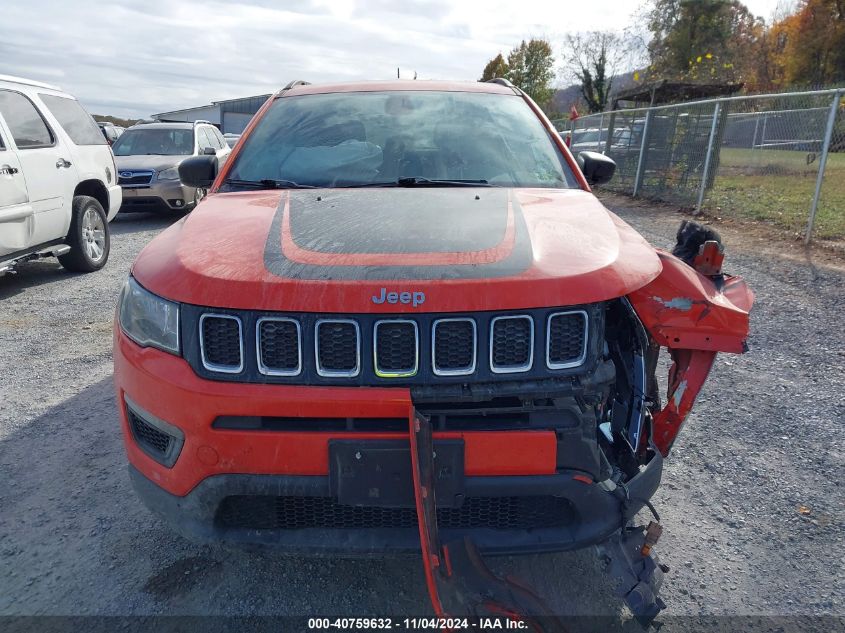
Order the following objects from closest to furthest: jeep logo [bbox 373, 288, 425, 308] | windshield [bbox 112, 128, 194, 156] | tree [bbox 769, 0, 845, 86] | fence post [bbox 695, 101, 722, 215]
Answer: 1. jeep logo [bbox 373, 288, 425, 308]
2. fence post [bbox 695, 101, 722, 215]
3. windshield [bbox 112, 128, 194, 156]
4. tree [bbox 769, 0, 845, 86]

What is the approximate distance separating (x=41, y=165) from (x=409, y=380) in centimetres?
584

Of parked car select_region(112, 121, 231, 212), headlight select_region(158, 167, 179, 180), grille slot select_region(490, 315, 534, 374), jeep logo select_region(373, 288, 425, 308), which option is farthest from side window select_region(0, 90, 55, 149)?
grille slot select_region(490, 315, 534, 374)

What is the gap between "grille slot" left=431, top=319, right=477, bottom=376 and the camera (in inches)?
71.1

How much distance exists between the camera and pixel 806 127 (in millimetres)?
8695

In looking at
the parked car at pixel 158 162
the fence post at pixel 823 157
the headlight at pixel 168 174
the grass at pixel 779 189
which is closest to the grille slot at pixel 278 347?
the fence post at pixel 823 157

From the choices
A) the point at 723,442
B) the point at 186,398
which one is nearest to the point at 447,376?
the point at 186,398

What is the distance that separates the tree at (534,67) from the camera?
55562 millimetres

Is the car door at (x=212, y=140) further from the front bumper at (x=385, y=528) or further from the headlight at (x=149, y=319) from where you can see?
the front bumper at (x=385, y=528)

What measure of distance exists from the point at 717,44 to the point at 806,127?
1241 inches

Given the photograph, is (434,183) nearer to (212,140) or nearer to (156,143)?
(156,143)

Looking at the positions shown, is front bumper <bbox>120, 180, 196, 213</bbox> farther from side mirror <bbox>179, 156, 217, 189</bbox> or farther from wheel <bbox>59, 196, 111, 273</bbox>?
side mirror <bbox>179, 156, 217, 189</bbox>

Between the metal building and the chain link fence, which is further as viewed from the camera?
the metal building

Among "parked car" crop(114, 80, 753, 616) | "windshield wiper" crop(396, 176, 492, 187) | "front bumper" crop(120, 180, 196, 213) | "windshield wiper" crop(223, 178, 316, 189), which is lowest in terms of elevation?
"front bumper" crop(120, 180, 196, 213)

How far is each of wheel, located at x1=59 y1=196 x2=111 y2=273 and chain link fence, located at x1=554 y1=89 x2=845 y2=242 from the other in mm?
8722
